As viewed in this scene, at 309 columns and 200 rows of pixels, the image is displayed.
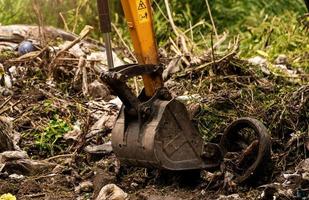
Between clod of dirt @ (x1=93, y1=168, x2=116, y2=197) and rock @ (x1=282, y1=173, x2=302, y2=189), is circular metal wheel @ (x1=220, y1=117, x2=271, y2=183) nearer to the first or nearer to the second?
rock @ (x1=282, y1=173, x2=302, y2=189)

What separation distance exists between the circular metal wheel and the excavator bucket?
11 centimetres

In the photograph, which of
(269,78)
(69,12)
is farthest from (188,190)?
(69,12)

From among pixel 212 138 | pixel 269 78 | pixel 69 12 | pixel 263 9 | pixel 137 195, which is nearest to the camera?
pixel 137 195

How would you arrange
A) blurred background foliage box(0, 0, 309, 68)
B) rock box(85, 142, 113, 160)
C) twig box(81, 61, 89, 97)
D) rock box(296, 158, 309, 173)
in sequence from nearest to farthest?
rock box(296, 158, 309, 173) < rock box(85, 142, 113, 160) < twig box(81, 61, 89, 97) < blurred background foliage box(0, 0, 309, 68)

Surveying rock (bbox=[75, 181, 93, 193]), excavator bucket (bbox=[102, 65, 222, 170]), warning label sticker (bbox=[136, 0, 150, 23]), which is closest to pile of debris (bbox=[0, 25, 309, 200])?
rock (bbox=[75, 181, 93, 193])

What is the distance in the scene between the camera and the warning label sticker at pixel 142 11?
398 centimetres

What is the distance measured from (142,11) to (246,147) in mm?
939

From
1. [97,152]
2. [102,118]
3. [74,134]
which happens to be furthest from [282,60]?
[97,152]

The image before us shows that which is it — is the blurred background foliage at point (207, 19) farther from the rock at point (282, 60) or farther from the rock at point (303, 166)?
the rock at point (303, 166)

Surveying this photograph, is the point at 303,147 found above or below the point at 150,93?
below

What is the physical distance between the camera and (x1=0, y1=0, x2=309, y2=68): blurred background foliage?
7.74m

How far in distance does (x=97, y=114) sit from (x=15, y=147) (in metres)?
0.75

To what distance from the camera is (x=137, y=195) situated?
13.1 ft

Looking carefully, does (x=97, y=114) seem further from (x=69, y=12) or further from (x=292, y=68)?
(x=69, y=12)
